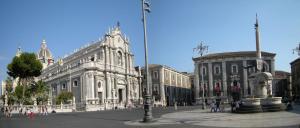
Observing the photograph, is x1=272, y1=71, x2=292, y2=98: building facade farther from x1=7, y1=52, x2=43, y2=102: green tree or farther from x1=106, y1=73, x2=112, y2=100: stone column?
x1=7, y1=52, x2=43, y2=102: green tree

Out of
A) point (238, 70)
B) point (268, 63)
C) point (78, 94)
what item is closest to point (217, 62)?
point (238, 70)

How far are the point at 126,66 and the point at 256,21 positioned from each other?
171ft

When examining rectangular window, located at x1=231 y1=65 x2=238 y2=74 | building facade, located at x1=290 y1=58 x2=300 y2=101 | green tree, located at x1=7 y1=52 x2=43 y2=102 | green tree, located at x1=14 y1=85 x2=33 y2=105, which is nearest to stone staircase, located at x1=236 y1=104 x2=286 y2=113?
green tree, located at x1=14 y1=85 x2=33 y2=105

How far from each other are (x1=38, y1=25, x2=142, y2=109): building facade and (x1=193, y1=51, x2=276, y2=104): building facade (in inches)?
670

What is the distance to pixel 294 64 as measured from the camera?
296 feet

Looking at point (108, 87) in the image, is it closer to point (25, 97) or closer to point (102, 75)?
point (102, 75)

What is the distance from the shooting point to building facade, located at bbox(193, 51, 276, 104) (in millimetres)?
80750

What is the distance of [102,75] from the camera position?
74.4 m

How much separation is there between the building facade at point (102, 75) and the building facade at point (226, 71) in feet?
55.8

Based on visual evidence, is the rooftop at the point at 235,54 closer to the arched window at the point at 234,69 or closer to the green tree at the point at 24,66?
the arched window at the point at 234,69

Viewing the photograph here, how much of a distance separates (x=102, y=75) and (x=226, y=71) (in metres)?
29.5

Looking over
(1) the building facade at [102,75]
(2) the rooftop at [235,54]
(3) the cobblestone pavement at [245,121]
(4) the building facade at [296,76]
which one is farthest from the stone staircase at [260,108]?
(4) the building facade at [296,76]

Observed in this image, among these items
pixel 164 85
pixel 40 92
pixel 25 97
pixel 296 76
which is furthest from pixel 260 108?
pixel 164 85

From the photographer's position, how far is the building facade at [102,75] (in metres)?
70.6
